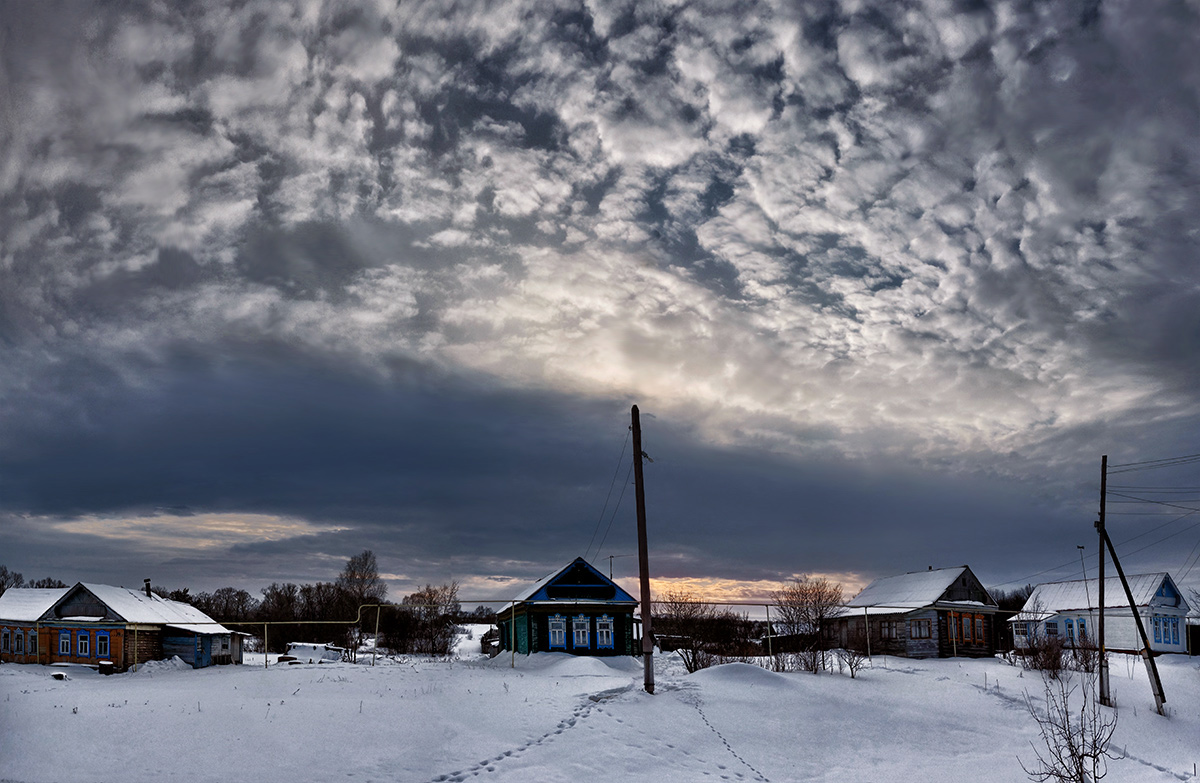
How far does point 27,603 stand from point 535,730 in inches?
1897

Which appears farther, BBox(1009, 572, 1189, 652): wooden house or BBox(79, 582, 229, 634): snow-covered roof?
BBox(1009, 572, 1189, 652): wooden house

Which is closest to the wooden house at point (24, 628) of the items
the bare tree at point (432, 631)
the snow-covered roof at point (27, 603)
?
the snow-covered roof at point (27, 603)

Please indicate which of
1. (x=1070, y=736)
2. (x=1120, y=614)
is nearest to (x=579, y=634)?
(x=1070, y=736)

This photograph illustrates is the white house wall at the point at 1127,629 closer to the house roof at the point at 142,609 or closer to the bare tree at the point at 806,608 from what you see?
the bare tree at the point at 806,608

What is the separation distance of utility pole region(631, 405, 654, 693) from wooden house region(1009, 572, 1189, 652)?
39.7 meters

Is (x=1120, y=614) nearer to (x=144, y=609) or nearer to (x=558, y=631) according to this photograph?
(x=558, y=631)

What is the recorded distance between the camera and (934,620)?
154 ft

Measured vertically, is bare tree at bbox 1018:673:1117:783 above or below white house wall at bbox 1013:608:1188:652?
above

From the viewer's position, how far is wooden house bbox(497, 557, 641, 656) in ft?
130

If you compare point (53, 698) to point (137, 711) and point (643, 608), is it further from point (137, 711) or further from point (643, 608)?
point (643, 608)

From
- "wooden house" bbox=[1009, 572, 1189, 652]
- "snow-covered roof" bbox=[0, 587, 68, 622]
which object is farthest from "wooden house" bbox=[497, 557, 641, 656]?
"snow-covered roof" bbox=[0, 587, 68, 622]

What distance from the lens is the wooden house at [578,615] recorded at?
130ft

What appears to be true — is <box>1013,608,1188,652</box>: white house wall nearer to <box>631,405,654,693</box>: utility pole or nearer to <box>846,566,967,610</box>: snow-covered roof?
<box>846,566,967,610</box>: snow-covered roof

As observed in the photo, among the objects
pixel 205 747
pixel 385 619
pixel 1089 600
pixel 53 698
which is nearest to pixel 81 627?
pixel 385 619
